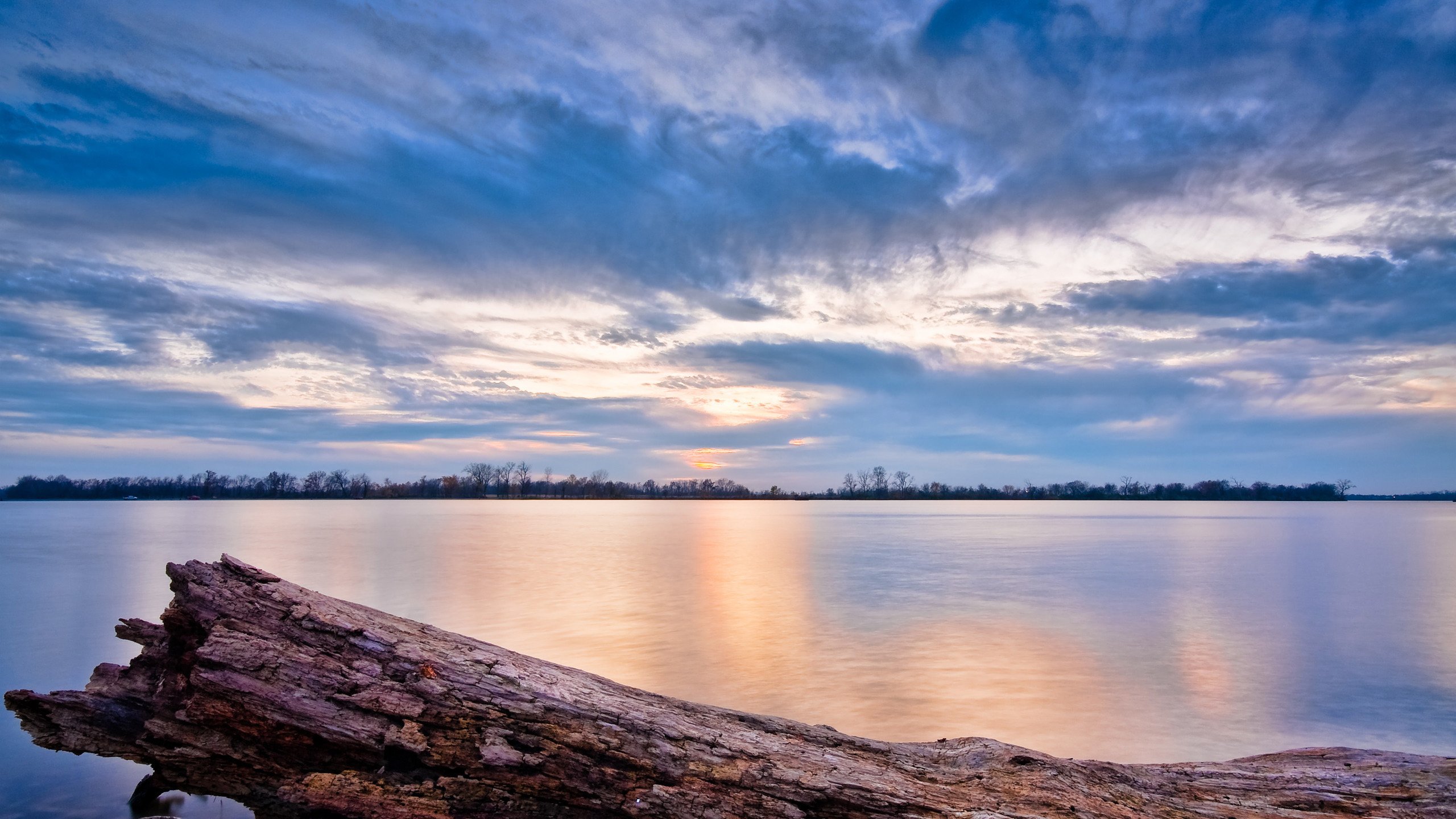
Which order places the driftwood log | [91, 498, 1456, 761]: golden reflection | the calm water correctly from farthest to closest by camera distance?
[91, 498, 1456, 761]: golden reflection, the calm water, the driftwood log

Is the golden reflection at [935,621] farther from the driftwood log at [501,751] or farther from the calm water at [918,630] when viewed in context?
the driftwood log at [501,751]

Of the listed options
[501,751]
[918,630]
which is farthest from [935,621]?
[501,751]

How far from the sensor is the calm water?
28.5 ft

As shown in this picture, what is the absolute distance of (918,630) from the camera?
1420 centimetres

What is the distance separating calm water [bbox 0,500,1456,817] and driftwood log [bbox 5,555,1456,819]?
1.46 meters

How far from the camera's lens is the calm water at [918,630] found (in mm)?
8678

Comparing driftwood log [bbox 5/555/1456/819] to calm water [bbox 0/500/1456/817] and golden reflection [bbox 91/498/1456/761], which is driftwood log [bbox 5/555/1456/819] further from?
golden reflection [bbox 91/498/1456/761]

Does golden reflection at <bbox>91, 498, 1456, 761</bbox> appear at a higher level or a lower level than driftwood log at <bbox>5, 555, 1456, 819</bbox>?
lower

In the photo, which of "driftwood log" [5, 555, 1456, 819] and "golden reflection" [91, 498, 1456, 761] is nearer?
"driftwood log" [5, 555, 1456, 819]

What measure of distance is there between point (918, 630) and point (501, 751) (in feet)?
36.6

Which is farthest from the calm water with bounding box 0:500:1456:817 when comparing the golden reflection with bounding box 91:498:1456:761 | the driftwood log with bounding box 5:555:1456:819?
the driftwood log with bounding box 5:555:1456:819

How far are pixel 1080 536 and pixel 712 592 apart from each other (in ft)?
103

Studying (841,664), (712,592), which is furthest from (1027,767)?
(712,592)

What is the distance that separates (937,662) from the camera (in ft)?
38.1
